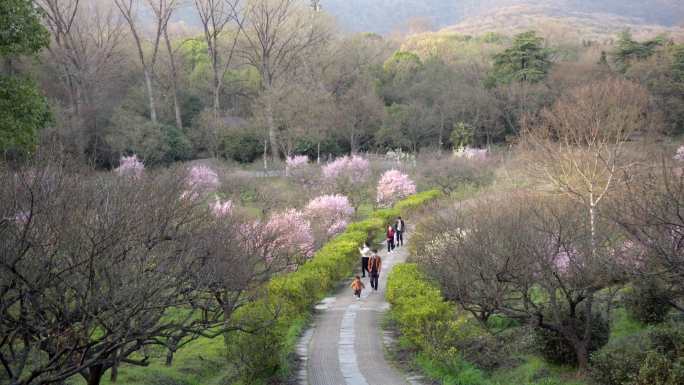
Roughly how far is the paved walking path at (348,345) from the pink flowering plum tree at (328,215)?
6.95 metres

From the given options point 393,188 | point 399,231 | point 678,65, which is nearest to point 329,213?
point 399,231

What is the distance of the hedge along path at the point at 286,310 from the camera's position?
404 inches

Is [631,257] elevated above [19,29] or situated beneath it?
situated beneath

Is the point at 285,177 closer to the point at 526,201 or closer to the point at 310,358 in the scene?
the point at 526,201

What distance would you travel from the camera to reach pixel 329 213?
26203mm

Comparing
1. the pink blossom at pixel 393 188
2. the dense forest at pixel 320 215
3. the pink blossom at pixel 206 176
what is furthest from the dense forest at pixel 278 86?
the pink blossom at pixel 393 188

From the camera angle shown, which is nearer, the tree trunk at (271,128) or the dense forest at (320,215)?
the dense forest at (320,215)

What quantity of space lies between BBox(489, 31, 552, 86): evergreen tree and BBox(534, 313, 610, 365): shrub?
36392 millimetres

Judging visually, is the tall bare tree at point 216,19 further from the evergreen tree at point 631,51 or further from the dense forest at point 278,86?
the evergreen tree at point 631,51

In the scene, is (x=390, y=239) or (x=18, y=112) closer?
(x=18, y=112)

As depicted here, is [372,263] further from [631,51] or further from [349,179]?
[631,51]

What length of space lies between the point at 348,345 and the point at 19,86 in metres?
8.67

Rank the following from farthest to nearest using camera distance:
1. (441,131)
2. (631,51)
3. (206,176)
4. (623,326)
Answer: (441,131), (631,51), (206,176), (623,326)

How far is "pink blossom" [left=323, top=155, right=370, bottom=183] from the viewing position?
33759mm
